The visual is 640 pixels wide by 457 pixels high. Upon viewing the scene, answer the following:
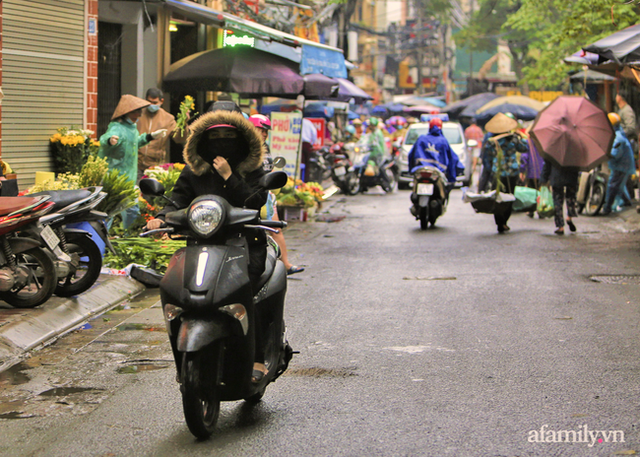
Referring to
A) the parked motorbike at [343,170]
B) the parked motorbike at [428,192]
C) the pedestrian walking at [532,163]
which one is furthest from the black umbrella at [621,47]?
the parked motorbike at [343,170]

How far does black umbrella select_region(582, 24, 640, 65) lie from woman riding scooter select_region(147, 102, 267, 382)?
27.0ft

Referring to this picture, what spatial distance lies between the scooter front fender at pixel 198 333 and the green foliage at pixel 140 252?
5.32m

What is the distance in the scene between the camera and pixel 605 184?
1761cm

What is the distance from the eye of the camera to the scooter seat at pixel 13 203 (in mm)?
6980

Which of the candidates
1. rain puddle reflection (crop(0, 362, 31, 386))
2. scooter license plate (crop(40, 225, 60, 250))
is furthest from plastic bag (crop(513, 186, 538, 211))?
rain puddle reflection (crop(0, 362, 31, 386))

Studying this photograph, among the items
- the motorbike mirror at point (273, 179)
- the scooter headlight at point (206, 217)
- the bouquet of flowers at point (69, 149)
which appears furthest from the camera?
the bouquet of flowers at point (69, 149)

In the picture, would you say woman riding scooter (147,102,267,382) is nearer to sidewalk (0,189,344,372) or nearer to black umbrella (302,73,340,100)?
sidewalk (0,189,344,372)

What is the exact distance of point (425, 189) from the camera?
1501 cm

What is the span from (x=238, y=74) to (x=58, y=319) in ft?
27.5

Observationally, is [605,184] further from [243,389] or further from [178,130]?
[243,389]

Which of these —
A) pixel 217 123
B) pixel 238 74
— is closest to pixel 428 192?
pixel 238 74

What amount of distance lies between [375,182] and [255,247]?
20758 millimetres

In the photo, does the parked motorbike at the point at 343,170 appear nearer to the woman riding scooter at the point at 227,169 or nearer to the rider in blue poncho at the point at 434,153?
the rider in blue poncho at the point at 434,153

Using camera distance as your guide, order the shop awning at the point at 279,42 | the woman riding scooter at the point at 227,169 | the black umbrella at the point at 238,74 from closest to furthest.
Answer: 1. the woman riding scooter at the point at 227,169
2. the shop awning at the point at 279,42
3. the black umbrella at the point at 238,74
